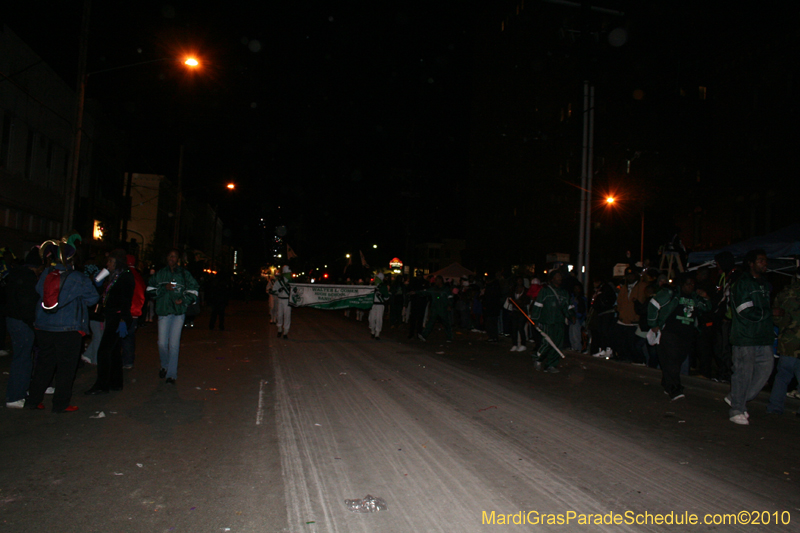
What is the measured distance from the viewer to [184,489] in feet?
14.6

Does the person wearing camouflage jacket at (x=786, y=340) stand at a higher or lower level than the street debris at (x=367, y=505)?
higher

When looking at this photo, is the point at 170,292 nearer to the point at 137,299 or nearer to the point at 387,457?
the point at 137,299

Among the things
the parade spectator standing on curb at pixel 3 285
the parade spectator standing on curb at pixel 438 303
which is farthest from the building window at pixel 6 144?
the parade spectator standing on curb at pixel 438 303

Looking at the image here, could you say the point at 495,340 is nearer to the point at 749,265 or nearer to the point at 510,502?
the point at 749,265

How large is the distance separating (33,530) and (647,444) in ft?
18.0

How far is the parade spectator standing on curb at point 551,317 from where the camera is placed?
36.4ft

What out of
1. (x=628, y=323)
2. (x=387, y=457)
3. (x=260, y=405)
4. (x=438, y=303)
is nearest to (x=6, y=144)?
(x=438, y=303)

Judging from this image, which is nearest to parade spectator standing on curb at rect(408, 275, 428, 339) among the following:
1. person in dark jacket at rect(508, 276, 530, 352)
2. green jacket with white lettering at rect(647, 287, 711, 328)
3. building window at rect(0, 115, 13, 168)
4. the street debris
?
person in dark jacket at rect(508, 276, 530, 352)

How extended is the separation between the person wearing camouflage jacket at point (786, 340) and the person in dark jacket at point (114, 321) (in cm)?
856

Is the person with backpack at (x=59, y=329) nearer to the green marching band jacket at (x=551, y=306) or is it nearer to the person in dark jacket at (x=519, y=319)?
the green marching band jacket at (x=551, y=306)

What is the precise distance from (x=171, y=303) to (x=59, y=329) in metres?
2.03

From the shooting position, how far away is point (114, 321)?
798 cm

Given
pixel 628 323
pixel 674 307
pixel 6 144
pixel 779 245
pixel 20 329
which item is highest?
pixel 6 144

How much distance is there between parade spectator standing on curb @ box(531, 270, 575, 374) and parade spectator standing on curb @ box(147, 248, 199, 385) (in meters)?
6.34
